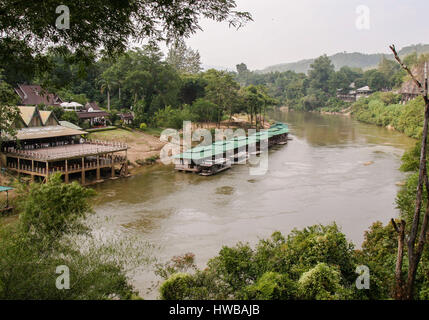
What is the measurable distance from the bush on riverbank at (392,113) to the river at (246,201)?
12413 mm

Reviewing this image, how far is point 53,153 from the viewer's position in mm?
26828

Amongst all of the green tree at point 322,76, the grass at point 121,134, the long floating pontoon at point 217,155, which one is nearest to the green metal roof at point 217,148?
the long floating pontoon at point 217,155

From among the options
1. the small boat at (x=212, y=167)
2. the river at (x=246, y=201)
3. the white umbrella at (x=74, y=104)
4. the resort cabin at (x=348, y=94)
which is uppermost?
the resort cabin at (x=348, y=94)

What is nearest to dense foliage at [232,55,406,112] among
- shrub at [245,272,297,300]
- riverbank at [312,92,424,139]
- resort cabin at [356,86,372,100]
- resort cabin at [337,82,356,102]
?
resort cabin at [337,82,356,102]

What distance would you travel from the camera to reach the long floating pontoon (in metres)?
32.0

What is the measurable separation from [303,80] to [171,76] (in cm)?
8034

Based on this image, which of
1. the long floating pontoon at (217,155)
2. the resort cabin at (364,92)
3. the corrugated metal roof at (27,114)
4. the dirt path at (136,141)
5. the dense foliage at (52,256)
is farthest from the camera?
the resort cabin at (364,92)

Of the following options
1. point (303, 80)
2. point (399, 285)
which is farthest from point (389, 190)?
point (303, 80)

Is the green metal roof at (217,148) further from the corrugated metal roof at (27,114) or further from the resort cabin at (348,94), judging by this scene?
the resort cabin at (348,94)

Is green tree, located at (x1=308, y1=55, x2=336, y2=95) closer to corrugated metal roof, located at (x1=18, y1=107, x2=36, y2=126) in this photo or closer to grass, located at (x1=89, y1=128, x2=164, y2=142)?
grass, located at (x1=89, y1=128, x2=164, y2=142)

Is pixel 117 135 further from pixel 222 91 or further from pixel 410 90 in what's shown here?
pixel 410 90

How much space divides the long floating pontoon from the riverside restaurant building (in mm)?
5515

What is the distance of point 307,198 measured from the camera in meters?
24.4

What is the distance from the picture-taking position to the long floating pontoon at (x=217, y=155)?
32.0 m
